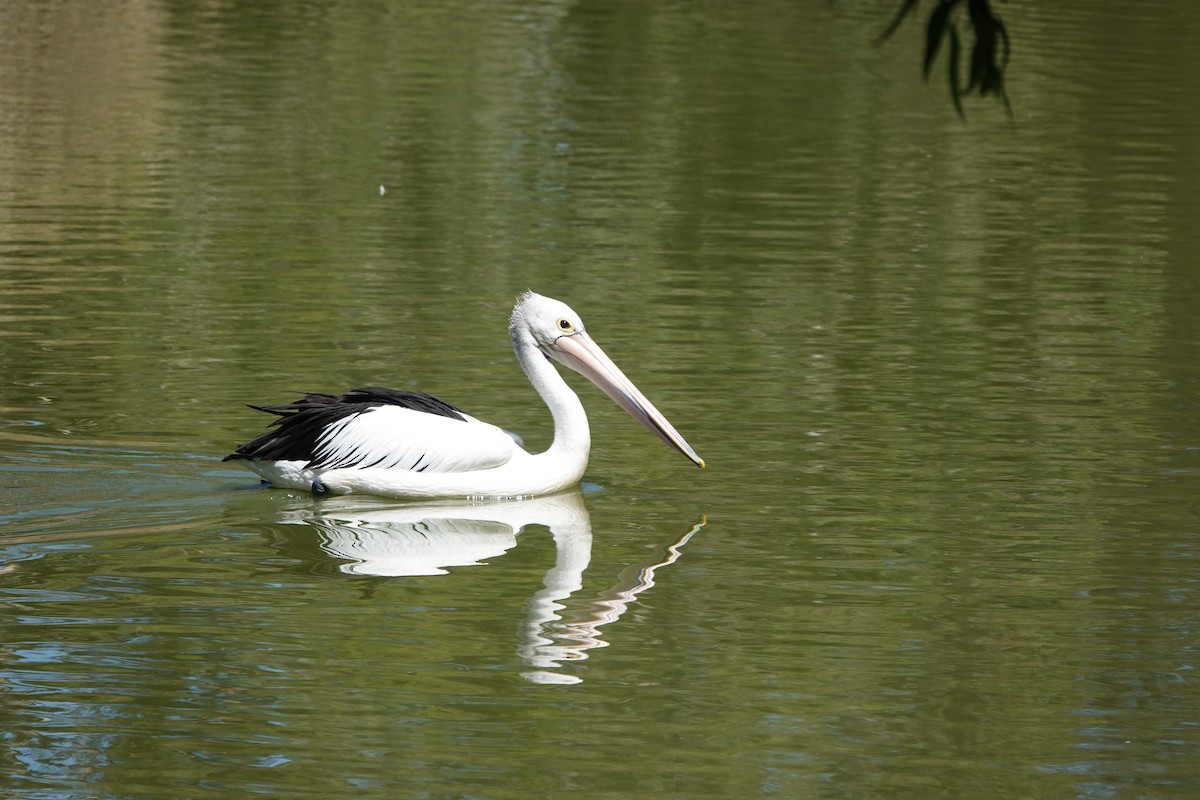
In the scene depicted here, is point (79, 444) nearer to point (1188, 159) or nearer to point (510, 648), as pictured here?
point (510, 648)

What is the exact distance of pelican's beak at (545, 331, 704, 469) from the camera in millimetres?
8023

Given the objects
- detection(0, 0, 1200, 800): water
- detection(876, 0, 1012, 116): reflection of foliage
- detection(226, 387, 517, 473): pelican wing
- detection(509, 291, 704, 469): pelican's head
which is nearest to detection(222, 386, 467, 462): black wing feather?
detection(226, 387, 517, 473): pelican wing

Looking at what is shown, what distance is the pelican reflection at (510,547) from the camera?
613 cm

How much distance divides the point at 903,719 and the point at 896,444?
3.14 metres

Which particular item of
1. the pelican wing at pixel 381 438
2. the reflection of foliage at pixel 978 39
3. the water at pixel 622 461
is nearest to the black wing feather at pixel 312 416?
the pelican wing at pixel 381 438

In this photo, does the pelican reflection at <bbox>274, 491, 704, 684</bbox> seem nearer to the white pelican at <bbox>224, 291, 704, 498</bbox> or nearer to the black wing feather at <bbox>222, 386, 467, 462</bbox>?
the white pelican at <bbox>224, 291, 704, 498</bbox>

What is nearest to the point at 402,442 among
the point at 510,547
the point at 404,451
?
the point at 404,451

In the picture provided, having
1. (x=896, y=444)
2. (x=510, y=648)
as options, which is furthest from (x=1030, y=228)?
(x=510, y=648)

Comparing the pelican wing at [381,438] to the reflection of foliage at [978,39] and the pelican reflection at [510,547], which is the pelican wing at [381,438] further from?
the reflection of foliage at [978,39]

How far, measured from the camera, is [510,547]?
719 centimetres

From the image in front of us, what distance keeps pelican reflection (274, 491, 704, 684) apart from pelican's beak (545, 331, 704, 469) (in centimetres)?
45

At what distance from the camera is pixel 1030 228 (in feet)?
46.2

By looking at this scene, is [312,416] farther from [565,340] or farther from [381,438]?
[565,340]

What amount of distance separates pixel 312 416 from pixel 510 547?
39.0 inches
